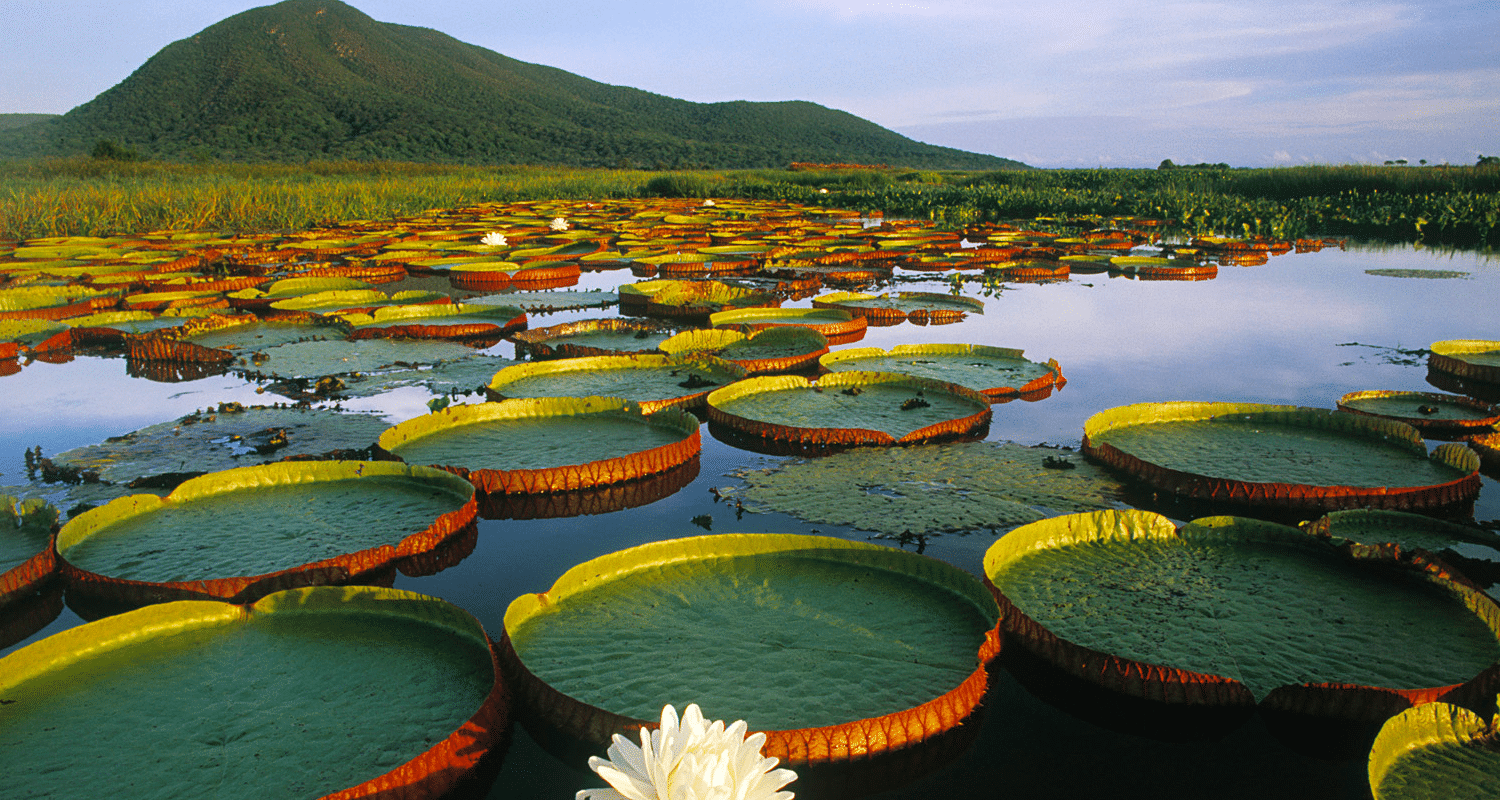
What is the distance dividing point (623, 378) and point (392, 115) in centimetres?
7365

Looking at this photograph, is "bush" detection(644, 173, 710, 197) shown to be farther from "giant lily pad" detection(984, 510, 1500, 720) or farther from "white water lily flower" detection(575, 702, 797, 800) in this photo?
"white water lily flower" detection(575, 702, 797, 800)

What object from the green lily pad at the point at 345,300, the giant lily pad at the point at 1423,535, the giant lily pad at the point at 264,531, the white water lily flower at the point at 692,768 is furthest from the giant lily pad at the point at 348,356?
the giant lily pad at the point at 1423,535

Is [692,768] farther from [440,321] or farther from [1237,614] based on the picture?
[440,321]

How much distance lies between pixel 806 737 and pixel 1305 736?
111 centimetres

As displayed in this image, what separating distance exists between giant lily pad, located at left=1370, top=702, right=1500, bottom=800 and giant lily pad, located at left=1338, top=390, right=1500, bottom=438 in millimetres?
2592

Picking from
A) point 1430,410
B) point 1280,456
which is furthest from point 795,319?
point 1430,410

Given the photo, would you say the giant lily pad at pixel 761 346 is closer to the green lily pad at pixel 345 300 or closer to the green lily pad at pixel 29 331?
the green lily pad at pixel 345 300

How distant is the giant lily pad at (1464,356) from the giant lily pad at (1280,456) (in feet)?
6.60

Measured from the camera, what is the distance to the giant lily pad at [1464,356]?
485cm

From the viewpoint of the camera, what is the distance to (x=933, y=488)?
10.4 feet

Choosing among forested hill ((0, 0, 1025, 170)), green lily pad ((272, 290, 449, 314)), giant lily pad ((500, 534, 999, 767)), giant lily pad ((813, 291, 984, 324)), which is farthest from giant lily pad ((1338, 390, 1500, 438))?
forested hill ((0, 0, 1025, 170))

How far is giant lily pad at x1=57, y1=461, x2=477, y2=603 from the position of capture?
2.40 m

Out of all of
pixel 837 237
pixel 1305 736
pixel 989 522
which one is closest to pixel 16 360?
pixel 989 522

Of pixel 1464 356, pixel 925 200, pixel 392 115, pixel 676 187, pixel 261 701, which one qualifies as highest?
pixel 392 115
